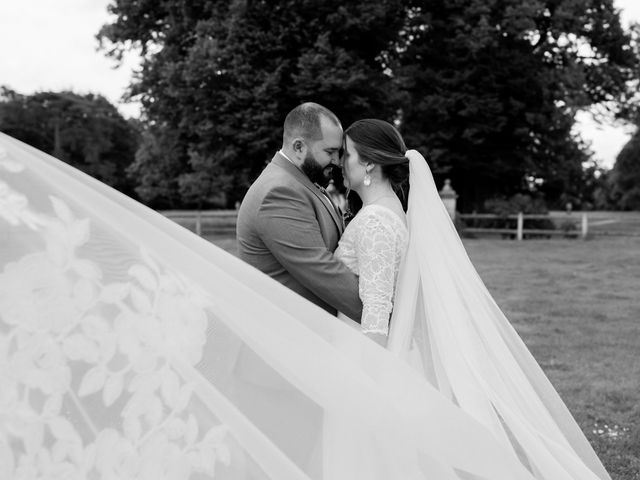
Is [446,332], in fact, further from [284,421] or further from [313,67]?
[313,67]

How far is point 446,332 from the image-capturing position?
3514mm

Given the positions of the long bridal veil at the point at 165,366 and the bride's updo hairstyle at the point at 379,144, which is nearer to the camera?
the long bridal veil at the point at 165,366

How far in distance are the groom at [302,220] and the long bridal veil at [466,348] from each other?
0.36 meters

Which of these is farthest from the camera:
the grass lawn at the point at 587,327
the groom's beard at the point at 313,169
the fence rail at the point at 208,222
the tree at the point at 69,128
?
the tree at the point at 69,128

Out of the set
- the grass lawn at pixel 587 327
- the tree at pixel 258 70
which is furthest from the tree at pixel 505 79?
the grass lawn at pixel 587 327

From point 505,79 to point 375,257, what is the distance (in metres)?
28.6

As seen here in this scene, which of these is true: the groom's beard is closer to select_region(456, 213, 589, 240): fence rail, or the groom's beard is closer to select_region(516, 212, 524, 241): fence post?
select_region(456, 213, 589, 240): fence rail

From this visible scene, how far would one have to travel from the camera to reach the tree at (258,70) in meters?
26.1

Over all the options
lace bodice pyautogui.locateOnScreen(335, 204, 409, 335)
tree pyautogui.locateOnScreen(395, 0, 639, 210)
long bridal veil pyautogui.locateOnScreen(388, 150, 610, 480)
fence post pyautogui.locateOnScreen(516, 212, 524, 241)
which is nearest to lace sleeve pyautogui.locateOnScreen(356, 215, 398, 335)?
lace bodice pyautogui.locateOnScreen(335, 204, 409, 335)

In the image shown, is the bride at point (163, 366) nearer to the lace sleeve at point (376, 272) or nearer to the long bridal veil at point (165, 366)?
the long bridal veil at point (165, 366)

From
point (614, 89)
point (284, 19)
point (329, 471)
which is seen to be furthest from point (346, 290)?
point (614, 89)

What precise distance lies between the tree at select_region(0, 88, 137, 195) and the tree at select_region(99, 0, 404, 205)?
26.6m

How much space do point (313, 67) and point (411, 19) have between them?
670 centimetres

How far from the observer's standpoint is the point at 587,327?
34.4 feet
